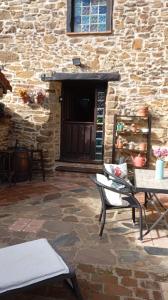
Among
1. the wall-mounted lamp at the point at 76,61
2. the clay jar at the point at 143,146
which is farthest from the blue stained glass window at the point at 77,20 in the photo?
the clay jar at the point at 143,146

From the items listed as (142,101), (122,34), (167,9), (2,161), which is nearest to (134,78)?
(142,101)

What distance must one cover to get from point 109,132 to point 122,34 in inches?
82.7

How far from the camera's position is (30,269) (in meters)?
2.30

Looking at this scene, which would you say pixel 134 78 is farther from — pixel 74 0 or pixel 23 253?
pixel 23 253

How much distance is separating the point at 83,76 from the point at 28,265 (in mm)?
4868

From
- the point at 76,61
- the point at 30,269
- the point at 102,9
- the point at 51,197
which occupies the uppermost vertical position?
the point at 102,9

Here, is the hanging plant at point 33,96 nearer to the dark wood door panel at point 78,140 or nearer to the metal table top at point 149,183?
the dark wood door panel at point 78,140

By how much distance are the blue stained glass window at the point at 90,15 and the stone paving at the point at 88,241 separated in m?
3.57

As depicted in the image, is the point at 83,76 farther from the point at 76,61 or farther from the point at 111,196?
the point at 111,196

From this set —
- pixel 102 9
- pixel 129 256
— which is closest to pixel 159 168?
pixel 129 256

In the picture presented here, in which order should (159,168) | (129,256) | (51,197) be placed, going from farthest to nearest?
(51,197) → (159,168) → (129,256)

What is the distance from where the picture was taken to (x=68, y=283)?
2594mm

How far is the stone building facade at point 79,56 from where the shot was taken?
6.17m

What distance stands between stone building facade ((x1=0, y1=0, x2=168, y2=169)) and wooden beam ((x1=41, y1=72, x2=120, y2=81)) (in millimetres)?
86
